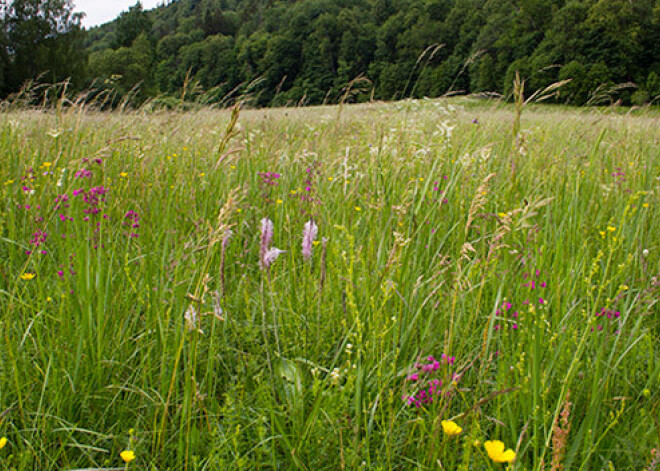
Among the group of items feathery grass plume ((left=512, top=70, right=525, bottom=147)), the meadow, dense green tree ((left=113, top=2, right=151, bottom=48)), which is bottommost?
the meadow

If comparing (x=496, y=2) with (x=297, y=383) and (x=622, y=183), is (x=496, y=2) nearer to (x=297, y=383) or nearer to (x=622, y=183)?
(x=622, y=183)

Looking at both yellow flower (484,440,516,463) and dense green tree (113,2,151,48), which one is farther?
dense green tree (113,2,151,48)

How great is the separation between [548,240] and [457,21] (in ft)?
105

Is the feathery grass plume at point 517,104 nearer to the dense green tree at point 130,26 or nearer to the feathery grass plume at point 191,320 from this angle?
the feathery grass plume at point 191,320

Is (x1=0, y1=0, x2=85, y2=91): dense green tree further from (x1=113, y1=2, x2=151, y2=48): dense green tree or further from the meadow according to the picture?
the meadow

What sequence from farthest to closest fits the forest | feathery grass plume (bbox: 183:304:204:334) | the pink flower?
the forest < the pink flower < feathery grass plume (bbox: 183:304:204:334)

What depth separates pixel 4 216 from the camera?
74.5 inches

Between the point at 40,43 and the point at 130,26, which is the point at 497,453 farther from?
the point at 130,26

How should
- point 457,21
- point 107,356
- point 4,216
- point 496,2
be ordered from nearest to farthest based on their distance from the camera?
point 107,356, point 4,216, point 457,21, point 496,2

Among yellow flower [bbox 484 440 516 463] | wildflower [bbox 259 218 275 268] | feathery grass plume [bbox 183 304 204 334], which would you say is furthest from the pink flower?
yellow flower [bbox 484 440 516 463]

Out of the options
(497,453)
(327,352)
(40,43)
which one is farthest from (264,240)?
(40,43)

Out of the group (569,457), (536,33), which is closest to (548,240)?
(569,457)

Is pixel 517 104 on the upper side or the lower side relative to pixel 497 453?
upper

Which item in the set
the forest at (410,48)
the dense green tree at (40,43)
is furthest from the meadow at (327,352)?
the dense green tree at (40,43)
